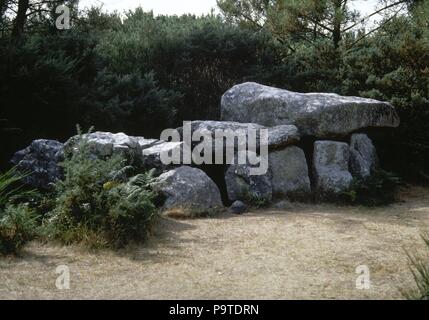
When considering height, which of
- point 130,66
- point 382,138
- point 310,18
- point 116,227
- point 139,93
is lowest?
point 116,227

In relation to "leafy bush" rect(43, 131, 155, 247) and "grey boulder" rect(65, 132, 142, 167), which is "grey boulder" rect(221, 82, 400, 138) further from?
"leafy bush" rect(43, 131, 155, 247)

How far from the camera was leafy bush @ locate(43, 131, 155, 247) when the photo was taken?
621 cm

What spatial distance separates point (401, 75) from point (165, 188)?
6146 mm

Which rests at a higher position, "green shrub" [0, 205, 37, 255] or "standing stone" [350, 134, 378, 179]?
"standing stone" [350, 134, 378, 179]

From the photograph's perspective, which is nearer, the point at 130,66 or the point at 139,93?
the point at 139,93

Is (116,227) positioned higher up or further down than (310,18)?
further down

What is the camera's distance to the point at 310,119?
985 cm

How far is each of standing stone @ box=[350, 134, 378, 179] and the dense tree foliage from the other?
3.31ft

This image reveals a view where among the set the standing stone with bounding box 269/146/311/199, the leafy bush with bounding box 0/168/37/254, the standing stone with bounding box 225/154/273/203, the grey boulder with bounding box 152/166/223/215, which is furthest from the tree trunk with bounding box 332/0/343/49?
the leafy bush with bounding box 0/168/37/254

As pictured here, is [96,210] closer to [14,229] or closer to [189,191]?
[14,229]

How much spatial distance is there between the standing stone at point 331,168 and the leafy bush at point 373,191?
7.3 inches

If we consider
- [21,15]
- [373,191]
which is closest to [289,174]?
[373,191]
